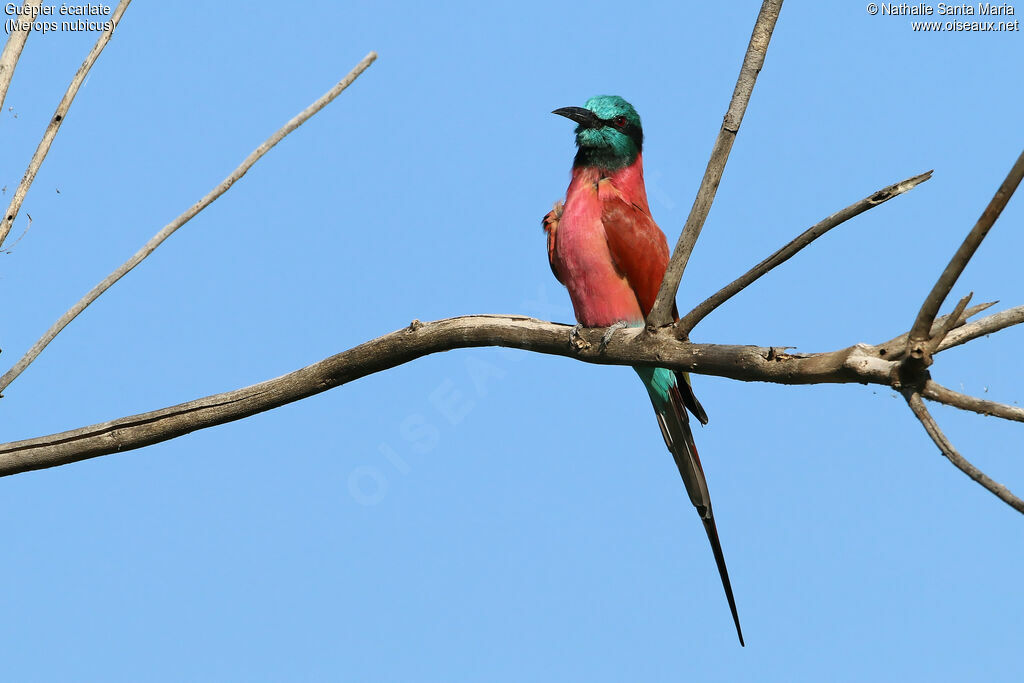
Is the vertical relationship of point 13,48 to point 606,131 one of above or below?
below

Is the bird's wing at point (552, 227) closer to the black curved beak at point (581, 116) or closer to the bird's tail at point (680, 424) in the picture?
the black curved beak at point (581, 116)

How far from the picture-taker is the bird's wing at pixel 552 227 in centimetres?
451

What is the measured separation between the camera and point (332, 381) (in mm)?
3340

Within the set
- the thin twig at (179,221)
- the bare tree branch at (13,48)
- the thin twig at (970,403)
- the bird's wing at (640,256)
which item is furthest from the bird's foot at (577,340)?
the bare tree branch at (13,48)

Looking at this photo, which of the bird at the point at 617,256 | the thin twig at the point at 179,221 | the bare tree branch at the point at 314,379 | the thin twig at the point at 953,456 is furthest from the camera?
the bird at the point at 617,256

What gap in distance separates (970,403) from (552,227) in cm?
268

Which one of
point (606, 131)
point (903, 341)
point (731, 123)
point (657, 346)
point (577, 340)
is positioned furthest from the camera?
point (606, 131)

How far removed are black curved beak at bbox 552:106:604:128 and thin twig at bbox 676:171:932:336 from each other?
2.00 metres

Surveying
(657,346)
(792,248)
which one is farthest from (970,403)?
(657,346)

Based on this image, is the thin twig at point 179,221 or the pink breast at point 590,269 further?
the pink breast at point 590,269

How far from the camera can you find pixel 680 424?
412 cm

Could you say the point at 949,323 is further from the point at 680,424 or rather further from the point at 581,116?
the point at 581,116

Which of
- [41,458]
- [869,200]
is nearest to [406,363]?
[41,458]

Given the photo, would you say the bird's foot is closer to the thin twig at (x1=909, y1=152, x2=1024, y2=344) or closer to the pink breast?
the pink breast
